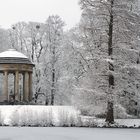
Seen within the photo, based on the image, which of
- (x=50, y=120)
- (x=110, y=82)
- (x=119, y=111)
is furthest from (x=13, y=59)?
(x=119, y=111)

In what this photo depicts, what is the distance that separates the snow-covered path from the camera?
21062 millimetres

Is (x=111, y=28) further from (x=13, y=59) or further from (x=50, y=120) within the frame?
(x=13, y=59)

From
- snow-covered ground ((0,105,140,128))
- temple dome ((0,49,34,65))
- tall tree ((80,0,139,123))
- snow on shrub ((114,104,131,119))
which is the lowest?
snow-covered ground ((0,105,140,128))

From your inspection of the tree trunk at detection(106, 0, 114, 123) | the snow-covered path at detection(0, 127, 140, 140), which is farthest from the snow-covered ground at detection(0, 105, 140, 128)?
the snow-covered path at detection(0, 127, 140, 140)

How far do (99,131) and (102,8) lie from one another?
28.7 ft

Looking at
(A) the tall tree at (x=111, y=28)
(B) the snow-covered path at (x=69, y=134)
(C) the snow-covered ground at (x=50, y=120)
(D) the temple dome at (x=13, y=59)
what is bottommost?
(B) the snow-covered path at (x=69, y=134)

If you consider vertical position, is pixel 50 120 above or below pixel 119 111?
below

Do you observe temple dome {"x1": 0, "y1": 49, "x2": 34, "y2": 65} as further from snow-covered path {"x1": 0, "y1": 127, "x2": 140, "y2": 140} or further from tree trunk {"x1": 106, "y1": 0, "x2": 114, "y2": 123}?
snow-covered path {"x1": 0, "y1": 127, "x2": 140, "y2": 140}

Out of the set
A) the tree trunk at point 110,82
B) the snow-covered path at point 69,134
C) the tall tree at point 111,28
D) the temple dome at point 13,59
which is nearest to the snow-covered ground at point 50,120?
the tree trunk at point 110,82

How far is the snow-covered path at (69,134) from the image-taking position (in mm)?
21062

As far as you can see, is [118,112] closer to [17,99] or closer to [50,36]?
[17,99]

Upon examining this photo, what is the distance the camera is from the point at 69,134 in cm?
2261

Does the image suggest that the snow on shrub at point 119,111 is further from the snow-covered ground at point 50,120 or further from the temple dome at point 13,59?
the temple dome at point 13,59

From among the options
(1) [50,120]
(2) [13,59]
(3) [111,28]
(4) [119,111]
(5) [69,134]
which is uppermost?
(3) [111,28]
